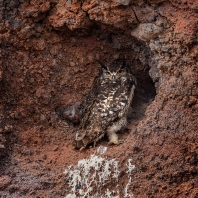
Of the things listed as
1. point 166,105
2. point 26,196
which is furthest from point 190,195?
point 26,196

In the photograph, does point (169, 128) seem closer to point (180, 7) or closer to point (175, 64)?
point (175, 64)

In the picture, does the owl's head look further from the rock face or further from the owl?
the rock face

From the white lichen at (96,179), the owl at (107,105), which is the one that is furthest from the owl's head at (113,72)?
the white lichen at (96,179)

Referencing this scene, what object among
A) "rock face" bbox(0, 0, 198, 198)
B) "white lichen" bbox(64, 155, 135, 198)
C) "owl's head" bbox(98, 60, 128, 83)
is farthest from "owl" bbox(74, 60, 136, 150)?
"white lichen" bbox(64, 155, 135, 198)

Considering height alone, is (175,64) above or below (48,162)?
above

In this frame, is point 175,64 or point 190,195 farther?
point 175,64
